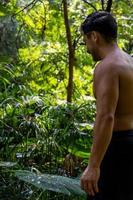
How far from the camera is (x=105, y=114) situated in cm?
240

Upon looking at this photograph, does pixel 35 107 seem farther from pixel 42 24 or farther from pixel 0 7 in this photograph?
pixel 42 24

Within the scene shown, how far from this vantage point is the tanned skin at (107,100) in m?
2.41

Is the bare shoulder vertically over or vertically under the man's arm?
over

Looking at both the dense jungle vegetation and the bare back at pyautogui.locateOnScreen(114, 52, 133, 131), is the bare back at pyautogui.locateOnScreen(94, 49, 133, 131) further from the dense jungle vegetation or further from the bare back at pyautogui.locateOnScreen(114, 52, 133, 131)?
the dense jungle vegetation

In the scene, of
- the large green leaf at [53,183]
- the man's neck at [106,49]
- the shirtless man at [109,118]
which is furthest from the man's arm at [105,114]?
the large green leaf at [53,183]

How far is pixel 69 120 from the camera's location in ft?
13.0

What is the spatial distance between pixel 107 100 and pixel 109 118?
0.29 ft

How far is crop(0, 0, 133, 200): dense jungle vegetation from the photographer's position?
3.40 meters

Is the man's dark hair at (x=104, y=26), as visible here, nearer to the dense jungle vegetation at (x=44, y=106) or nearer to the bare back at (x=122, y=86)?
the bare back at (x=122, y=86)

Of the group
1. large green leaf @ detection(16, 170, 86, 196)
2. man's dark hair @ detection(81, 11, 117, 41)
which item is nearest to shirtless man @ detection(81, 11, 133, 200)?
man's dark hair @ detection(81, 11, 117, 41)

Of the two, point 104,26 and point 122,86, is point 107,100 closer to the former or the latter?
point 122,86

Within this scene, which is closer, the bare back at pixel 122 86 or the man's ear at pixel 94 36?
the bare back at pixel 122 86

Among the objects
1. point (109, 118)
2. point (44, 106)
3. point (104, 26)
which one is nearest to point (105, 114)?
point (109, 118)

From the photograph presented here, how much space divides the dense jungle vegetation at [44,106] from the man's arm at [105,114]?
1.69 feet
